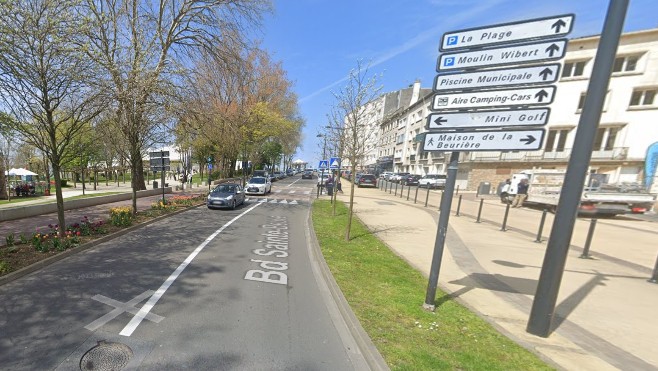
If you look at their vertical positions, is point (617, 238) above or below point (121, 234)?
above

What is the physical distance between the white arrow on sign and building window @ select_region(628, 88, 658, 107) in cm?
3440

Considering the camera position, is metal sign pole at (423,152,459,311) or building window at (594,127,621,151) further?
building window at (594,127,621,151)

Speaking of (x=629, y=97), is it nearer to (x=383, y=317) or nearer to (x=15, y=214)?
(x=383, y=317)

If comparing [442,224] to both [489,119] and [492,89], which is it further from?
[492,89]

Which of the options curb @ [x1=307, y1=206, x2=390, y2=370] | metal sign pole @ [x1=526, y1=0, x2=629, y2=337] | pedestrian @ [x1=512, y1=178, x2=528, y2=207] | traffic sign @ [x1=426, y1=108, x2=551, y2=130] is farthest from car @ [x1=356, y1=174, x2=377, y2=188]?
metal sign pole @ [x1=526, y1=0, x2=629, y2=337]

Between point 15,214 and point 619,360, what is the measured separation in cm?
1591

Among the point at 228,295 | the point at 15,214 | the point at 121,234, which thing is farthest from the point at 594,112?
the point at 15,214

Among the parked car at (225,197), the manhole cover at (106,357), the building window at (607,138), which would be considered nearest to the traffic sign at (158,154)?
the parked car at (225,197)

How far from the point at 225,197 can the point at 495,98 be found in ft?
41.4

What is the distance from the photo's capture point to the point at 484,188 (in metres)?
27.9

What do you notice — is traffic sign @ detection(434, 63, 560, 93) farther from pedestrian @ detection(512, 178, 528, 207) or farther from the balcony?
the balcony

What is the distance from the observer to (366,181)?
33781 millimetres

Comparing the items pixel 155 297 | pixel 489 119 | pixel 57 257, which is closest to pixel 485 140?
pixel 489 119

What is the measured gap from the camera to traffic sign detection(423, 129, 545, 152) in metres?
3.50
